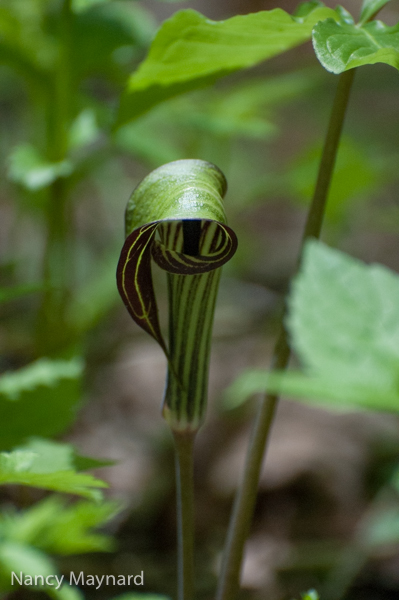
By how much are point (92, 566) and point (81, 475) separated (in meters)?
1.01

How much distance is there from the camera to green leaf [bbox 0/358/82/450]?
39.4 inches

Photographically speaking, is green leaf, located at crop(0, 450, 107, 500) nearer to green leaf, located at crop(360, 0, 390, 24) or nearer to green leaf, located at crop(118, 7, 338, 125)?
green leaf, located at crop(118, 7, 338, 125)

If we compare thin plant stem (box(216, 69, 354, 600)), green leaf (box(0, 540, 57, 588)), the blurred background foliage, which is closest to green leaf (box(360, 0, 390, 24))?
thin plant stem (box(216, 69, 354, 600))

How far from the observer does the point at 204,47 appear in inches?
34.9

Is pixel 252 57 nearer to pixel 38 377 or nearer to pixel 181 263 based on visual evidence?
pixel 181 263

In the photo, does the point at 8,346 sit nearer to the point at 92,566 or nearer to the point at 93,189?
the point at 92,566

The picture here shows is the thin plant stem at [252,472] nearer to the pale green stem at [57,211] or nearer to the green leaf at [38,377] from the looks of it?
the green leaf at [38,377]

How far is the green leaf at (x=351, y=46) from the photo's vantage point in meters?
0.67

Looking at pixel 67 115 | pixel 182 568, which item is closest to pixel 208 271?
pixel 182 568

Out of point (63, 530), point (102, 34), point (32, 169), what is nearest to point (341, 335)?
point (63, 530)

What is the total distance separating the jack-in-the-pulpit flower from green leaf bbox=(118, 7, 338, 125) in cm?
23

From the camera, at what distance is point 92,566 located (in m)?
1.59


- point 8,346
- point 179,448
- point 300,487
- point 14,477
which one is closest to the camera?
point 14,477

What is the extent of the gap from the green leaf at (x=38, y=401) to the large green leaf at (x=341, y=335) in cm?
38
